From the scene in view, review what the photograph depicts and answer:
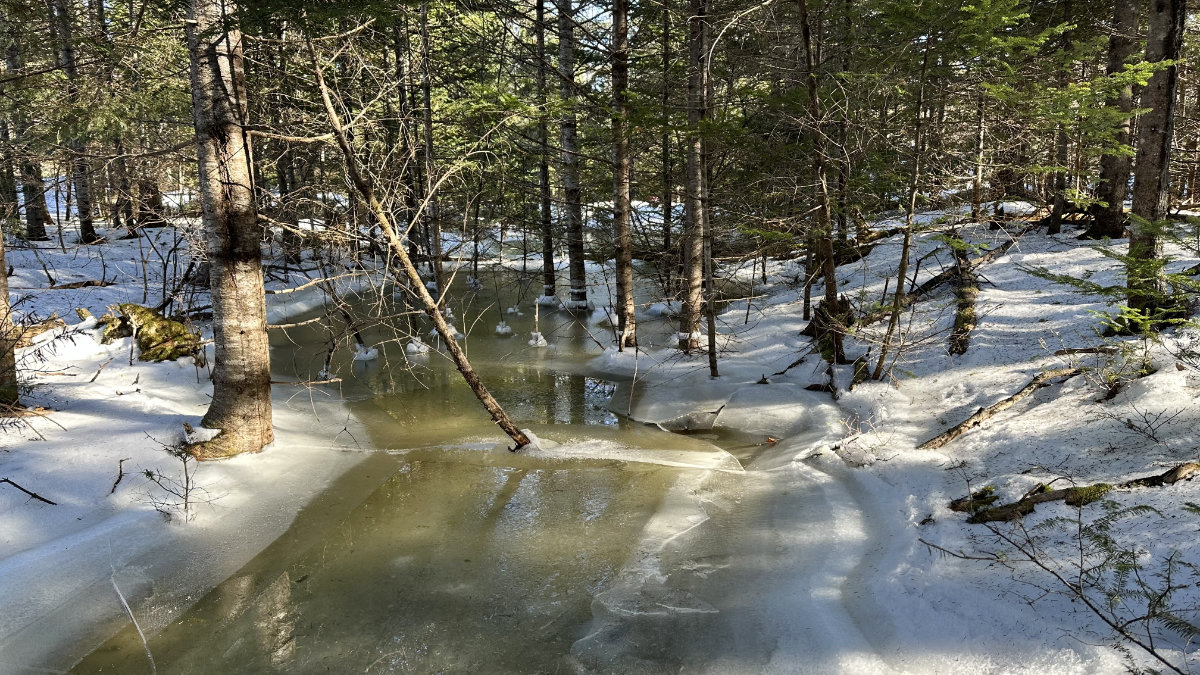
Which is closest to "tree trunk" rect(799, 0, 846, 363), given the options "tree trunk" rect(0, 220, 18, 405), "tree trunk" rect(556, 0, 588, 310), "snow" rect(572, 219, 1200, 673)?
"snow" rect(572, 219, 1200, 673)

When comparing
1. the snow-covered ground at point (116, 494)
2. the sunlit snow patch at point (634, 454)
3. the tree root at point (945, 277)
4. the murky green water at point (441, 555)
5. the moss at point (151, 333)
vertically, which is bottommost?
the murky green water at point (441, 555)

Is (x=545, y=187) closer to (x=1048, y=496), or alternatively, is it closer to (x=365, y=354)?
(x=365, y=354)

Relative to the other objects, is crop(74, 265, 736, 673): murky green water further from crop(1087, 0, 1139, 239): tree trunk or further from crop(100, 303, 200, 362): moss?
crop(1087, 0, 1139, 239): tree trunk

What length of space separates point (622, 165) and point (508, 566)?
7.21 metres

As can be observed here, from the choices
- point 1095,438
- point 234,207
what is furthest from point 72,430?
point 1095,438

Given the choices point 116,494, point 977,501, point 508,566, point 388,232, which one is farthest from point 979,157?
point 116,494

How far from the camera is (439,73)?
15.8 meters

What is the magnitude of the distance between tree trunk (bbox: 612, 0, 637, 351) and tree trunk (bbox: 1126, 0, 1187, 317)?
5875 mm

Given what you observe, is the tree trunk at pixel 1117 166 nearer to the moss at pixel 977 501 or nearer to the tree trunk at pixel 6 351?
the moss at pixel 977 501

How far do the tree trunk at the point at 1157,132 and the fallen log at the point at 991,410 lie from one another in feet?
3.21

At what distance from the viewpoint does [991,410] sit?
20.6 feet

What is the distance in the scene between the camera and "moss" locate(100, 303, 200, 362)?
9.33 metres

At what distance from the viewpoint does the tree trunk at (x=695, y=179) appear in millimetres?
9031

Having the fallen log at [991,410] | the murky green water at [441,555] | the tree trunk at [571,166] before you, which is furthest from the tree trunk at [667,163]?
the fallen log at [991,410]
